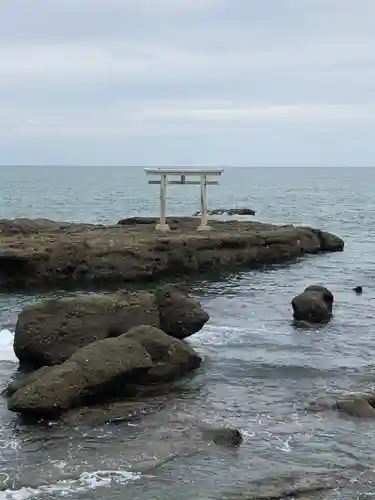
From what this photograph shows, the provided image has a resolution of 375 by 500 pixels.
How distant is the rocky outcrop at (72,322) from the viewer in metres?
19.0

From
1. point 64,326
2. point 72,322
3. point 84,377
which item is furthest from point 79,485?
point 72,322

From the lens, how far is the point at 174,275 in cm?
3547

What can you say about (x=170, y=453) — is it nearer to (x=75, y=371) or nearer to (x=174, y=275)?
(x=75, y=371)

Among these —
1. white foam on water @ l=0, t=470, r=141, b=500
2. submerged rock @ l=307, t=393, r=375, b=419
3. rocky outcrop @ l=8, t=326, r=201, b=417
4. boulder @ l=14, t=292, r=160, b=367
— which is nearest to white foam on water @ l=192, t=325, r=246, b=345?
boulder @ l=14, t=292, r=160, b=367

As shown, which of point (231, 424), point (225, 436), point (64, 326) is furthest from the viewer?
point (64, 326)

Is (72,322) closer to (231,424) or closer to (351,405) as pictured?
(231,424)

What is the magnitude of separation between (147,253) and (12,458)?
70.0ft

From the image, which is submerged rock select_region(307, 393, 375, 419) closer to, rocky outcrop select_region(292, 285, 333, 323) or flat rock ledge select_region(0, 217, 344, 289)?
rocky outcrop select_region(292, 285, 333, 323)

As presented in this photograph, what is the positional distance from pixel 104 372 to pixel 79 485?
13.0 ft

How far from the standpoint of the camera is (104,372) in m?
16.5

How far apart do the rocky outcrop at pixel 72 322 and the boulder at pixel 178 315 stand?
17.3 inches

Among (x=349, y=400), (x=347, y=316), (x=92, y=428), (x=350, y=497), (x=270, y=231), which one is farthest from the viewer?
(x=270, y=231)

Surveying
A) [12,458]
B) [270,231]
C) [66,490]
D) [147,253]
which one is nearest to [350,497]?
[66,490]

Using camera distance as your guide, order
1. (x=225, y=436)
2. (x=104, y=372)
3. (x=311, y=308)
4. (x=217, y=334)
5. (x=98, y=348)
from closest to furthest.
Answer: (x=225, y=436) < (x=104, y=372) < (x=98, y=348) < (x=217, y=334) < (x=311, y=308)
